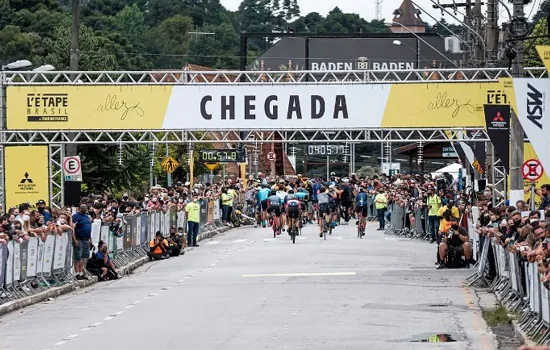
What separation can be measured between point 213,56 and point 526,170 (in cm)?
10996

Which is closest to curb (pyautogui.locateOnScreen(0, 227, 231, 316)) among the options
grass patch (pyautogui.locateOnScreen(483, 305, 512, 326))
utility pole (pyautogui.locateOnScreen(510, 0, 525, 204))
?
grass patch (pyautogui.locateOnScreen(483, 305, 512, 326))

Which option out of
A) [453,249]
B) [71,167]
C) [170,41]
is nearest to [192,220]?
[71,167]

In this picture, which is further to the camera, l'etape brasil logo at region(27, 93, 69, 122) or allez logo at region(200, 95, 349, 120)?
allez logo at region(200, 95, 349, 120)

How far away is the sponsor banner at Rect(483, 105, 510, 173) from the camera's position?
29156 mm

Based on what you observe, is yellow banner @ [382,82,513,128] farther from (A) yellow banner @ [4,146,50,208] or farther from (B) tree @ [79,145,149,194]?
(B) tree @ [79,145,149,194]

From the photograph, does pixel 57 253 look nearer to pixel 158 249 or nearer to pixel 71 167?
pixel 71 167

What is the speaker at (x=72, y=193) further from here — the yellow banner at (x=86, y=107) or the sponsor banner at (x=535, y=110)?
the sponsor banner at (x=535, y=110)

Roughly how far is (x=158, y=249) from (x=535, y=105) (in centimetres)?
1529

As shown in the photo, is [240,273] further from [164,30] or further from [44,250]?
[164,30]

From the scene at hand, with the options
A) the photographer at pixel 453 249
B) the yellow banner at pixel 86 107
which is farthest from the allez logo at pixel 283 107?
the photographer at pixel 453 249

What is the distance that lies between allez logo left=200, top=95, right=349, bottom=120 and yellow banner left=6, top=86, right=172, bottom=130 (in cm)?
179

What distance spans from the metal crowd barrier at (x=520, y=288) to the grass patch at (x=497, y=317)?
0.19 metres

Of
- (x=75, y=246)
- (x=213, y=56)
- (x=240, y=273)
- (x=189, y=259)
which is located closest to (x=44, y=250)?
(x=75, y=246)

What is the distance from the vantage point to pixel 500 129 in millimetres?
29438
